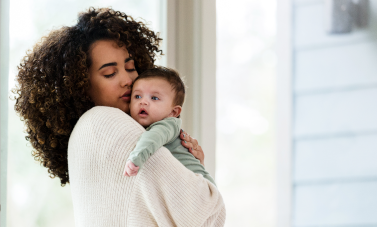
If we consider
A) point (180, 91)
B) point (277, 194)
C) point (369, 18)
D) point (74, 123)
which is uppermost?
point (369, 18)

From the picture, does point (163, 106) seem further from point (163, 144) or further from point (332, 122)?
point (332, 122)

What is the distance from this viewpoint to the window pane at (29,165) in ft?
4.80

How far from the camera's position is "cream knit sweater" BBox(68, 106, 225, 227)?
1117mm

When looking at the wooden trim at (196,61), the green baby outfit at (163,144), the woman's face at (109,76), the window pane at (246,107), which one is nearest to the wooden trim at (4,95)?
the woman's face at (109,76)

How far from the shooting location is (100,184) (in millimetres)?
1189

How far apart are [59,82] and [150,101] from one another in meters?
0.31

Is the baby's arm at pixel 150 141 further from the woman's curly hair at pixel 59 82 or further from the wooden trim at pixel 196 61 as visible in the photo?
the wooden trim at pixel 196 61

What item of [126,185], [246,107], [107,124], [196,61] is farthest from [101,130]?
[246,107]

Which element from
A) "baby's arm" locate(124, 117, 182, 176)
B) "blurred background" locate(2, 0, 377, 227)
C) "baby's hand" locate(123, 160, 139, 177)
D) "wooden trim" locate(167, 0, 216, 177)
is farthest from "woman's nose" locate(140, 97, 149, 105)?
"wooden trim" locate(167, 0, 216, 177)

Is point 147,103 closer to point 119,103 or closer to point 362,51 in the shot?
point 119,103

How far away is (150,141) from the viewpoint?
1083 millimetres

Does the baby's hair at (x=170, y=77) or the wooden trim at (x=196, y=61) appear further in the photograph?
the wooden trim at (x=196, y=61)

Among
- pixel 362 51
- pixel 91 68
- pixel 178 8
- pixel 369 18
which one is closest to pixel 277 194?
pixel 362 51

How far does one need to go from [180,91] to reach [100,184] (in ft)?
1.45
